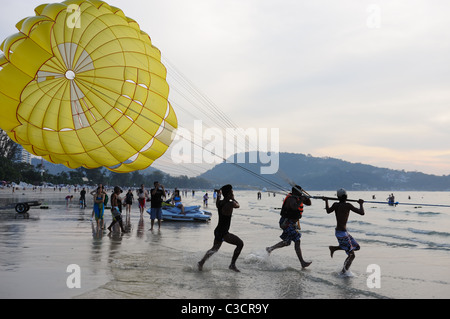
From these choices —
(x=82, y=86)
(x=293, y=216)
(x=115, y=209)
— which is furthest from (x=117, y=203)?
(x=293, y=216)

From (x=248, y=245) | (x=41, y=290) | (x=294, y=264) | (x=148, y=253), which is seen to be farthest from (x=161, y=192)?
(x=41, y=290)

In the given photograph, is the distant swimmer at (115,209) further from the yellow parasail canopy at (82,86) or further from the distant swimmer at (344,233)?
the distant swimmer at (344,233)

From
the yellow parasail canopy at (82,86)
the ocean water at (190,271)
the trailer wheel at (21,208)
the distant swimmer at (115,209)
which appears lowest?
the ocean water at (190,271)

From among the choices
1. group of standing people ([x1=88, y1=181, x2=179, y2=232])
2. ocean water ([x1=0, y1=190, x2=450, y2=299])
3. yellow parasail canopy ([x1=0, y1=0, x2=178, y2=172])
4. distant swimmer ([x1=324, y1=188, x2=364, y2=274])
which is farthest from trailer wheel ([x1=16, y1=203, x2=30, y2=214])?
distant swimmer ([x1=324, y1=188, x2=364, y2=274])

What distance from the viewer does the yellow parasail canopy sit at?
36.7 ft

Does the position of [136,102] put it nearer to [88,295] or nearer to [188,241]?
[188,241]

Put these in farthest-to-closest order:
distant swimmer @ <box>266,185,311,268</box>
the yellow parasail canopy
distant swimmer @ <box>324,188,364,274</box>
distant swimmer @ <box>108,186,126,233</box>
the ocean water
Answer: distant swimmer @ <box>108,186,126,233</box>
the yellow parasail canopy
distant swimmer @ <box>266,185,311,268</box>
distant swimmer @ <box>324,188,364,274</box>
the ocean water

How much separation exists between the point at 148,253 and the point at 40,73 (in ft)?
20.1

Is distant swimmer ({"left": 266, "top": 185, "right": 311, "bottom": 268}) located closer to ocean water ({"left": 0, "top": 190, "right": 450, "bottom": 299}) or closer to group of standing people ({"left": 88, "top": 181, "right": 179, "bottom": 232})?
ocean water ({"left": 0, "top": 190, "right": 450, "bottom": 299})

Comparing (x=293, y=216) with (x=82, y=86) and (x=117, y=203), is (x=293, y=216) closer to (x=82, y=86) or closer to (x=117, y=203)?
(x=82, y=86)

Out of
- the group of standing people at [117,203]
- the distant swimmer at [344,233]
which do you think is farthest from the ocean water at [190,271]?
the group of standing people at [117,203]

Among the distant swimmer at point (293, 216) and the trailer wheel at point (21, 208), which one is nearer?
the distant swimmer at point (293, 216)

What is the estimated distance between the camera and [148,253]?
10.4 m

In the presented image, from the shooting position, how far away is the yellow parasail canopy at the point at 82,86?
11172mm
